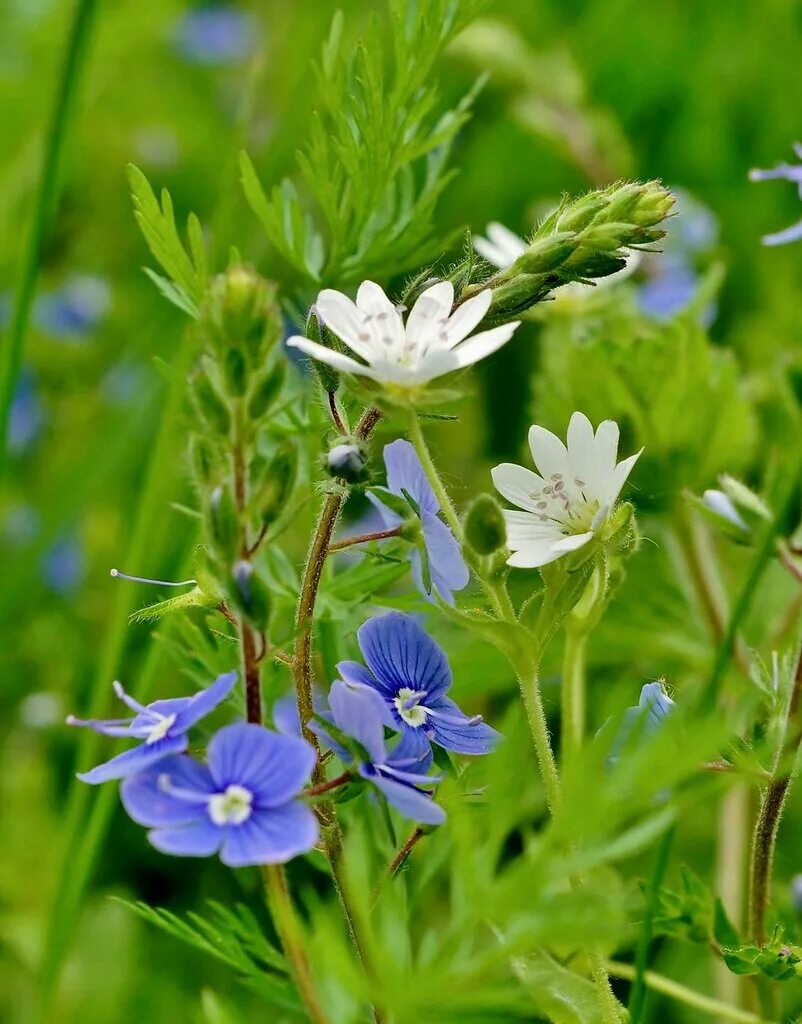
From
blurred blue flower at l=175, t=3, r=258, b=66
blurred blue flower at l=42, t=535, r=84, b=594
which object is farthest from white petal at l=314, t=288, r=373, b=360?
blurred blue flower at l=175, t=3, r=258, b=66

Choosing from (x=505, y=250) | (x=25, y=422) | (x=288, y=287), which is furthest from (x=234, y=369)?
(x=25, y=422)

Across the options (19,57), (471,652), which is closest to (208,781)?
(471,652)

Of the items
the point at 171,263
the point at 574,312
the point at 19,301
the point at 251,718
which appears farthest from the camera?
the point at 574,312

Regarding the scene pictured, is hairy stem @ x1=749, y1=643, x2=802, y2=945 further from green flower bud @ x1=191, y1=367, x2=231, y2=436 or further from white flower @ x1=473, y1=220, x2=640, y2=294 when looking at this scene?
white flower @ x1=473, y1=220, x2=640, y2=294

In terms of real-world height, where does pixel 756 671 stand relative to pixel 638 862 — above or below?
above

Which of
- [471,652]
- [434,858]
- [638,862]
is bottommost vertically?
[638,862]

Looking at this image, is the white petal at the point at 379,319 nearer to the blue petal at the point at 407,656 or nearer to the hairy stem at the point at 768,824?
the blue petal at the point at 407,656

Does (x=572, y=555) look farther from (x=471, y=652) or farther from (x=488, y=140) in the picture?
(x=488, y=140)
